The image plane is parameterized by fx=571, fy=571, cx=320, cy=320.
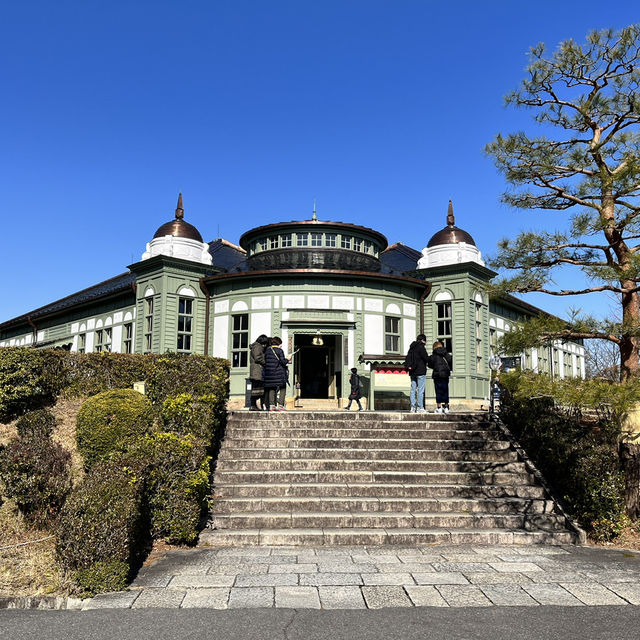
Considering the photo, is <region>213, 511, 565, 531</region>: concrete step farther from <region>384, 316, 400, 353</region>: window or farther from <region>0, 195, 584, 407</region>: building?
<region>384, 316, 400, 353</region>: window

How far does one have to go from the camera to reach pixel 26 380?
35.9 feet

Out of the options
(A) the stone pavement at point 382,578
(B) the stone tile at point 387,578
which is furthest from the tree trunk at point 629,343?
(B) the stone tile at point 387,578

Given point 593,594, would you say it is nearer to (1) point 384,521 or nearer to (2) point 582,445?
(1) point 384,521

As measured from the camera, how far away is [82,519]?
558cm

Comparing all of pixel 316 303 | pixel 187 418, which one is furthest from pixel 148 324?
pixel 187 418

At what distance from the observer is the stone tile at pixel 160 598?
4914 millimetres

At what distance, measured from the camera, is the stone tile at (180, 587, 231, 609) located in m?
4.89

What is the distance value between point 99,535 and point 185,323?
48.5ft

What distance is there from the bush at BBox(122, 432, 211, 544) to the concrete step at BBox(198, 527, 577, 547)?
1.36ft

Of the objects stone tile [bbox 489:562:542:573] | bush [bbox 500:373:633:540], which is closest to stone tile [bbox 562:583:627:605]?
stone tile [bbox 489:562:542:573]

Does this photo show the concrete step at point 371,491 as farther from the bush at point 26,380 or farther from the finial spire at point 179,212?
the finial spire at point 179,212

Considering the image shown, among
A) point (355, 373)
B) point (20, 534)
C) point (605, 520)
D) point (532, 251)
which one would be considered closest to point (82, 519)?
point (20, 534)

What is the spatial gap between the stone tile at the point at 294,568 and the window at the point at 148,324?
1465 centimetres

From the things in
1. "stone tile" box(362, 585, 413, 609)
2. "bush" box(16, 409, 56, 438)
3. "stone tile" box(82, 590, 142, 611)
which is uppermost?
"bush" box(16, 409, 56, 438)
